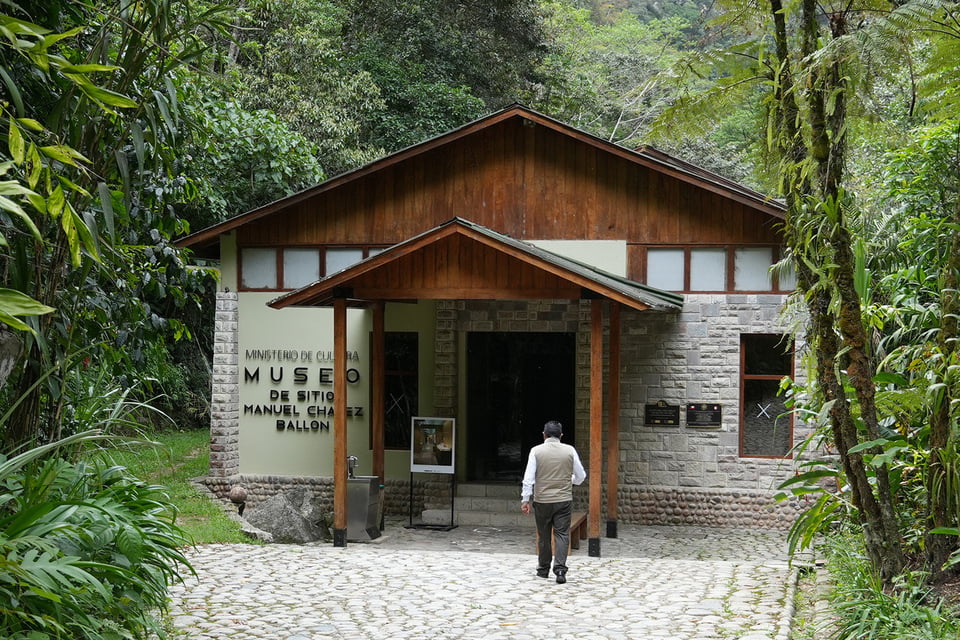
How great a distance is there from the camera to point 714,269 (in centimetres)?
1497

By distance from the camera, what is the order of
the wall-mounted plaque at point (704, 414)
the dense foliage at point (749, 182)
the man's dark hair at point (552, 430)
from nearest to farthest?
the dense foliage at point (749, 182) < the man's dark hair at point (552, 430) < the wall-mounted plaque at point (704, 414)

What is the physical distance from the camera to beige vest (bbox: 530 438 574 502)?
10320mm

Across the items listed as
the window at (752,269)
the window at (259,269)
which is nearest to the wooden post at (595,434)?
the window at (752,269)


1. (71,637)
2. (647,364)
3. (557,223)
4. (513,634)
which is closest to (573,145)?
(557,223)

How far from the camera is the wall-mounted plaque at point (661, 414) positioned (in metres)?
15.1

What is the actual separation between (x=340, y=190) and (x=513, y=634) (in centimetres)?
933

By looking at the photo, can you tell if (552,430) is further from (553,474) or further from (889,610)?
(889,610)

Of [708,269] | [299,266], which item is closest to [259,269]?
[299,266]

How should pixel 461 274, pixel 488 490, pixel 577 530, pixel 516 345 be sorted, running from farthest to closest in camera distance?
pixel 516 345 → pixel 488 490 → pixel 577 530 → pixel 461 274

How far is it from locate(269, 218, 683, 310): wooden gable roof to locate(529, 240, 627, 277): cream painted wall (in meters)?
2.35

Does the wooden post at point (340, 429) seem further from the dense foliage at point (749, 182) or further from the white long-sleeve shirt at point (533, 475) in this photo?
the white long-sleeve shirt at point (533, 475)

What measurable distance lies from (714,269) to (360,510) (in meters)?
6.01

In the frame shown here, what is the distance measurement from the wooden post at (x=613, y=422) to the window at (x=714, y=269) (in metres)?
1.36

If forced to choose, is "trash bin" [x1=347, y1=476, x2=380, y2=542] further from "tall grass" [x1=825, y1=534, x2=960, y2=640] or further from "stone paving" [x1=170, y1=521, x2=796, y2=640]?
"tall grass" [x1=825, y1=534, x2=960, y2=640]
